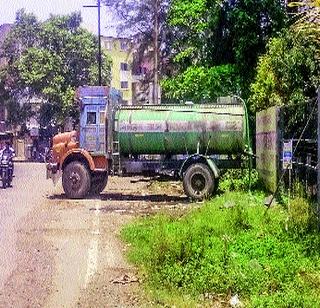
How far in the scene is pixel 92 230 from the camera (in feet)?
38.5

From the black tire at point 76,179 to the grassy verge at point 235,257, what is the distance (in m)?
5.74

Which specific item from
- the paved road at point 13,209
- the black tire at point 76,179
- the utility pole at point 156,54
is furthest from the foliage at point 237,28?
the black tire at point 76,179

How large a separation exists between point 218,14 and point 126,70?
1982 inches

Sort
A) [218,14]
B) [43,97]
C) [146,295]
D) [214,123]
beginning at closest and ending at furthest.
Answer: [146,295], [214,123], [218,14], [43,97]

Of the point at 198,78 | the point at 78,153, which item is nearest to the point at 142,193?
the point at 78,153

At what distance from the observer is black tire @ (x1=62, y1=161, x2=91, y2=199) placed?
667 inches

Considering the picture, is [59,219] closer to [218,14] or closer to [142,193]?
[142,193]

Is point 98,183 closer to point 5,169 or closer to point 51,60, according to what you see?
point 5,169

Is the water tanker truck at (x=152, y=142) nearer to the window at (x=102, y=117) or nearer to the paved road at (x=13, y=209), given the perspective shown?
the window at (x=102, y=117)

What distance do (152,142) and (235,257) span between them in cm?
854

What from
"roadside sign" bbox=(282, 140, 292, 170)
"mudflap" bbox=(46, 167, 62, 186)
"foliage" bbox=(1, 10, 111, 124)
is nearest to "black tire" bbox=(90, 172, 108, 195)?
"mudflap" bbox=(46, 167, 62, 186)

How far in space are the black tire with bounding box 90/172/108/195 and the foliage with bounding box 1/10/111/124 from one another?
28.1 metres

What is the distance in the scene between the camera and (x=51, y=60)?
46.6 metres

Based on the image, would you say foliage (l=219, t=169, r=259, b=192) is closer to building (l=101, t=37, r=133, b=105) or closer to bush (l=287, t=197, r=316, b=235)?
bush (l=287, t=197, r=316, b=235)
